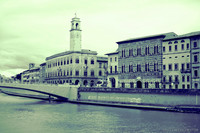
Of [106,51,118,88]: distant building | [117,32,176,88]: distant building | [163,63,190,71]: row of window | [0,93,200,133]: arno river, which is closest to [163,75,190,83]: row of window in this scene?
[163,63,190,71]: row of window

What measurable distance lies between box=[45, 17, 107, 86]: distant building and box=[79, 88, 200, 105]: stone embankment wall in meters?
22.1

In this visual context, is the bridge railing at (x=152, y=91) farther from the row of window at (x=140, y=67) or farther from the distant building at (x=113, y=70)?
the row of window at (x=140, y=67)

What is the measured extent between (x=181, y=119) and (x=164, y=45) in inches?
1157

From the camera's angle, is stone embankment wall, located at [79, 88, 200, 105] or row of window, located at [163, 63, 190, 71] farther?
row of window, located at [163, 63, 190, 71]

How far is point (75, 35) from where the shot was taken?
97250 mm

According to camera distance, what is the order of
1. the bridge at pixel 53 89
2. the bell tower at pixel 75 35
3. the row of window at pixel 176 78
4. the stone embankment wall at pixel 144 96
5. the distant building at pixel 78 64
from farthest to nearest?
the bell tower at pixel 75 35, the distant building at pixel 78 64, the bridge at pixel 53 89, the row of window at pixel 176 78, the stone embankment wall at pixel 144 96

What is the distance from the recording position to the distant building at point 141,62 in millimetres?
68938

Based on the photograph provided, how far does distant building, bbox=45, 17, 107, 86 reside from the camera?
9675 cm

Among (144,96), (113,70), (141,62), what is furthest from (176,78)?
(113,70)

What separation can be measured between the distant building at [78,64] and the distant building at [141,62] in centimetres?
2178

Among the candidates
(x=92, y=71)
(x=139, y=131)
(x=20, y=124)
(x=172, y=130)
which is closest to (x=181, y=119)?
(x=172, y=130)

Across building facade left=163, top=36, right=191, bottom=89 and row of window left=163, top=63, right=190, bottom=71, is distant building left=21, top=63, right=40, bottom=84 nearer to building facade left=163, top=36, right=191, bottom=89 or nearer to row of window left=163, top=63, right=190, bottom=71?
building facade left=163, top=36, right=191, bottom=89

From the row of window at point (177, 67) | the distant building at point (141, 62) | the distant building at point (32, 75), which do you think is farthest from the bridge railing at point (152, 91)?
the distant building at point (32, 75)

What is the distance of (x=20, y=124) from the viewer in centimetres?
3928
